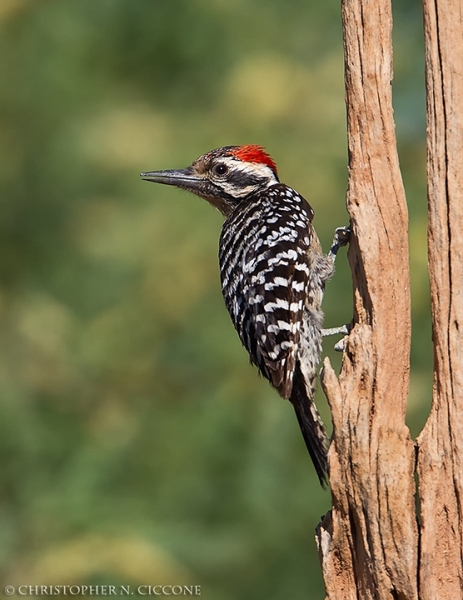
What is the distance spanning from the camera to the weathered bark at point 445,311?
15.0ft

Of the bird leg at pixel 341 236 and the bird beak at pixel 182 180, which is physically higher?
the bird beak at pixel 182 180

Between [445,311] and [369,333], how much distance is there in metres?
0.37

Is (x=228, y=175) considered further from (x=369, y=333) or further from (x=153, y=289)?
(x=153, y=289)

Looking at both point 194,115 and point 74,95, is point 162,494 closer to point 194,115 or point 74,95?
point 194,115

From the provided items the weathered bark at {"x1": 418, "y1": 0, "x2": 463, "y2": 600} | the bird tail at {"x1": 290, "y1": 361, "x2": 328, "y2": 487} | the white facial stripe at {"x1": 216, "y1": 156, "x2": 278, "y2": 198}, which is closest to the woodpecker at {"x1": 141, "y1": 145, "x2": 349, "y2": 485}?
the bird tail at {"x1": 290, "y1": 361, "x2": 328, "y2": 487}

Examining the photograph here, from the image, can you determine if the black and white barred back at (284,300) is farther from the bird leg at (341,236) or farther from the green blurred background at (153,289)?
the green blurred background at (153,289)

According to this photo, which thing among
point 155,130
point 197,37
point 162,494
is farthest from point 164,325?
point 197,37

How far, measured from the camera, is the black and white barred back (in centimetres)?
587

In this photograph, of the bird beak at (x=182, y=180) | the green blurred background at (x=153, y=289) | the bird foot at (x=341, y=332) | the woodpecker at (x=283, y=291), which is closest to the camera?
the bird foot at (x=341, y=332)

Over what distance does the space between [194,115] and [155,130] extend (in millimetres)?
732

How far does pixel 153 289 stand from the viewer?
1213 centimetres
